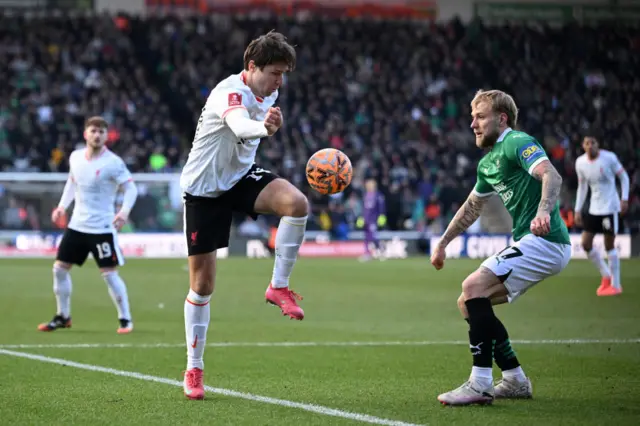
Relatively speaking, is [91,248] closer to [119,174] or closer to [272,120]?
[119,174]

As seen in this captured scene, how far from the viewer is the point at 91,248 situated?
42.0 feet

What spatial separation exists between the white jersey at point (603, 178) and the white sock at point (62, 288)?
9.39m

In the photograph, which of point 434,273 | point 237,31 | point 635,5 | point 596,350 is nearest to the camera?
point 596,350

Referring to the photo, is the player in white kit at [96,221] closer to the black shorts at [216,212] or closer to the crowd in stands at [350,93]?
the black shorts at [216,212]

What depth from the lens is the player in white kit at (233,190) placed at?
729 cm

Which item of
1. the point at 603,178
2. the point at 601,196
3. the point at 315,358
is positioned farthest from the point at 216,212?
the point at 601,196

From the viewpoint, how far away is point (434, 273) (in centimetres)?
2369

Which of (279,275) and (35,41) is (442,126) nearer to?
(35,41)

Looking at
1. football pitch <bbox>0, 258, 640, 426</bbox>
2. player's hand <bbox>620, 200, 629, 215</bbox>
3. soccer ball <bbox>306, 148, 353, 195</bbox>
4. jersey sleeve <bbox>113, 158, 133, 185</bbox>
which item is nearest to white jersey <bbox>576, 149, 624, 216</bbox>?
player's hand <bbox>620, 200, 629, 215</bbox>

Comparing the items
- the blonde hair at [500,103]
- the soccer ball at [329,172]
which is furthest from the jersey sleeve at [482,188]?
the soccer ball at [329,172]

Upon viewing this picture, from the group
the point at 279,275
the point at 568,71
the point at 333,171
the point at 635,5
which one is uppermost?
the point at 635,5

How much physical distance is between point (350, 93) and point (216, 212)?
30989mm

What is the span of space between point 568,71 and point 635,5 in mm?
5317

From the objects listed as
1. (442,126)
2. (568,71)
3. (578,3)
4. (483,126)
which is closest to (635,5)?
(578,3)
